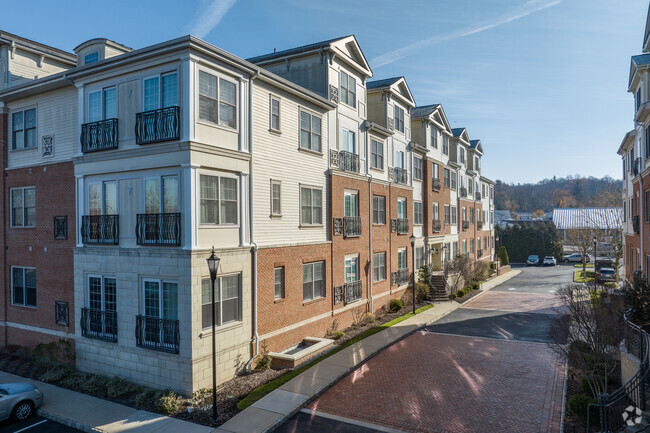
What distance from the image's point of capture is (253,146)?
1719 centimetres

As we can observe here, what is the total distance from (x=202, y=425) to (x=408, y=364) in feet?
29.2

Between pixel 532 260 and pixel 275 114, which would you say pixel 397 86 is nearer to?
pixel 275 114

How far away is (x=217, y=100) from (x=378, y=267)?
15944 mm

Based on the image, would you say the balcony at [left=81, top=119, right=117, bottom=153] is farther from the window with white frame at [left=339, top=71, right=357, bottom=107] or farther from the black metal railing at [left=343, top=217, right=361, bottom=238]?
the window with white frame at [left=339, top=71, right=357, bottom=107]


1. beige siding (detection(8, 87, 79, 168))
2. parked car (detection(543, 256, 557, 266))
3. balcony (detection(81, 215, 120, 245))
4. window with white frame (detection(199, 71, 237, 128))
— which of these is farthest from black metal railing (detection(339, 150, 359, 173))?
parked car (detection(543, 256, 557, 266))

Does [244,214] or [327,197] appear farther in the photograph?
[327,197]

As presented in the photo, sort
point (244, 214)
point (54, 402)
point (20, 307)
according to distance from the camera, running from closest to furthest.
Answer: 1. point (54, 402)
2. point (244, 214)
3. point (20, 307)

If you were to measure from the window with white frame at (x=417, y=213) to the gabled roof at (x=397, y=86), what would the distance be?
7.93 m

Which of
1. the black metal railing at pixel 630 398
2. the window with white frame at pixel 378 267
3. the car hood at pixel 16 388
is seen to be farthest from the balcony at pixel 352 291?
the car hood at pixel 16 388

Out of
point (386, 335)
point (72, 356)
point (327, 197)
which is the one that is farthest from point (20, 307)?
point (386, 335)

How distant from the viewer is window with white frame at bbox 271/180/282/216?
18.3m

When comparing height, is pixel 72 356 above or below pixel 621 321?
below

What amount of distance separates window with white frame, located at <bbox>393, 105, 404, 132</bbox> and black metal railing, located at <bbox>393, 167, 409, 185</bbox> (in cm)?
298

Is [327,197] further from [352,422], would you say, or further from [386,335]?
[352,422]
